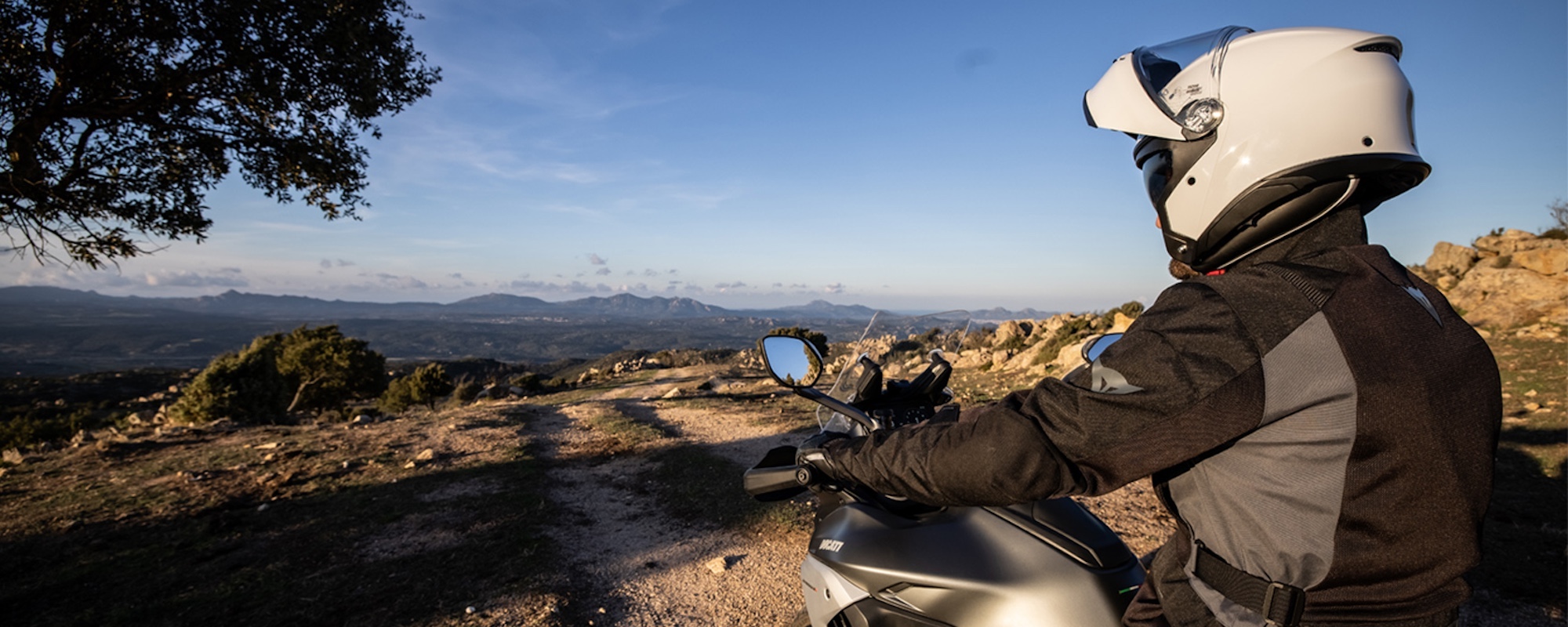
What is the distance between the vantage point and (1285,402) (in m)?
1.33

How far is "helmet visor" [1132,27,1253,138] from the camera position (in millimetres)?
1777

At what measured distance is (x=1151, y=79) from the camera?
1929 mm

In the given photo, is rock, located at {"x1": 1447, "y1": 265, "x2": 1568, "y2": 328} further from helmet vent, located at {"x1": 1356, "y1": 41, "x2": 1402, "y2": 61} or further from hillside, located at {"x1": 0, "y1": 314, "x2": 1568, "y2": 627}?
helmet vent, located at {"x1": 1356, "y1": 41, "x2": 1402, "y2": 61}

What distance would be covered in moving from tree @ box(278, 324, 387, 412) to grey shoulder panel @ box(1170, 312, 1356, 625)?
3288 cm

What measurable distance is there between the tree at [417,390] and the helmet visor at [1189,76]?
27328mm

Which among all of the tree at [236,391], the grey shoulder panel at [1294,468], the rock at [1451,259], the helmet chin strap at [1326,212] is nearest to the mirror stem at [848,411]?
the grey shoulder panel at [1294,468]

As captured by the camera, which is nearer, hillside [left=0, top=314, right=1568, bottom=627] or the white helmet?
the white helmet

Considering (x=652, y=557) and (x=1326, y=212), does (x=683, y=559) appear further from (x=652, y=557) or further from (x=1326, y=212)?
(x=1326, y=212)

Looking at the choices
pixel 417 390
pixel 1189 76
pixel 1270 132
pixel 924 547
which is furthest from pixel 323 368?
pixel 1270 132

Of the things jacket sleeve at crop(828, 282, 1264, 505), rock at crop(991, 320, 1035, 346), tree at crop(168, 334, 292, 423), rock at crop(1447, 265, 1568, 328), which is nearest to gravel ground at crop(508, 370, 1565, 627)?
→ jacket sleeve at crop(828, 282, 1264, 505)

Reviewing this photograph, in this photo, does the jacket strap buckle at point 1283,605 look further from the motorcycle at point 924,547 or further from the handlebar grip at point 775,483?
the handlebar grip at point 775,483

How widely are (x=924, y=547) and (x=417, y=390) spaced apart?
27.7m

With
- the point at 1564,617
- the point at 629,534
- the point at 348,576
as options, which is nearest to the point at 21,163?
the point at 348,576

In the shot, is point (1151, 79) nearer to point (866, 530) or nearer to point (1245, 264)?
point (1245, 264)
